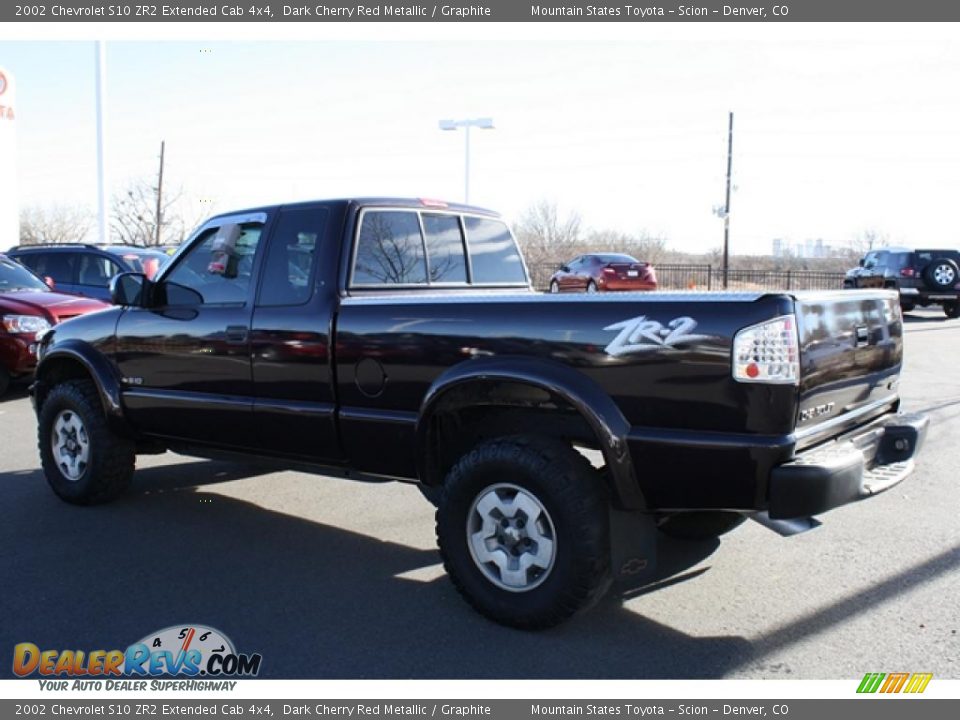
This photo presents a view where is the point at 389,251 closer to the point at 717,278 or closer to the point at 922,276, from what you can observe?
the point at 922,276

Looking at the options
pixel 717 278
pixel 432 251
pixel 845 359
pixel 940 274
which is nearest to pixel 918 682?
pixel 845 359

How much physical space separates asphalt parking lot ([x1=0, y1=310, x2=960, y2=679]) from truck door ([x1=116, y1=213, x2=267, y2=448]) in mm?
702

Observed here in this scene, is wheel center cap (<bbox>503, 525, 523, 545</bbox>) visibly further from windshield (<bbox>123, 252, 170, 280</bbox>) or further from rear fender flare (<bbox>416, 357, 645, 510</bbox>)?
windshield (<bbox>123, 252, 170, 280</bbox>)

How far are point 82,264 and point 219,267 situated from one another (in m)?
9.72

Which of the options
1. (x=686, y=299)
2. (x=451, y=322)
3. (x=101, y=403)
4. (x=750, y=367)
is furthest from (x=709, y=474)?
(x=101, y=403)

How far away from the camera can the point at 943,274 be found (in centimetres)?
2156

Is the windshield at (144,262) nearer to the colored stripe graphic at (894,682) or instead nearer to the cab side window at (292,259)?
the cab side window at (292,259)

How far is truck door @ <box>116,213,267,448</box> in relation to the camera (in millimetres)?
5133

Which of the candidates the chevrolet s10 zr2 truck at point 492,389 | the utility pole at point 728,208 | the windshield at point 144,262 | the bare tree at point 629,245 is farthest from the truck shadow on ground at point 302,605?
the bare tree at point 629,245

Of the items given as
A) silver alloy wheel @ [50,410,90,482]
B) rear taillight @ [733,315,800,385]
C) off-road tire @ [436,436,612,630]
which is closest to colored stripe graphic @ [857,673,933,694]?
off-road tire @ [436,436,612,630]

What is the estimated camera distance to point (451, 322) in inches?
165

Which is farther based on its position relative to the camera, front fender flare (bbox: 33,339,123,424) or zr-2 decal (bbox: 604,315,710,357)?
front fender flare (bbox: 33,339,123,424)

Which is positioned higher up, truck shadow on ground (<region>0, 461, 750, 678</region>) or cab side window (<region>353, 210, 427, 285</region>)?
cab side window (<region>353, 210, 427, 285</region>)

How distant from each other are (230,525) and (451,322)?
94.1 inches
